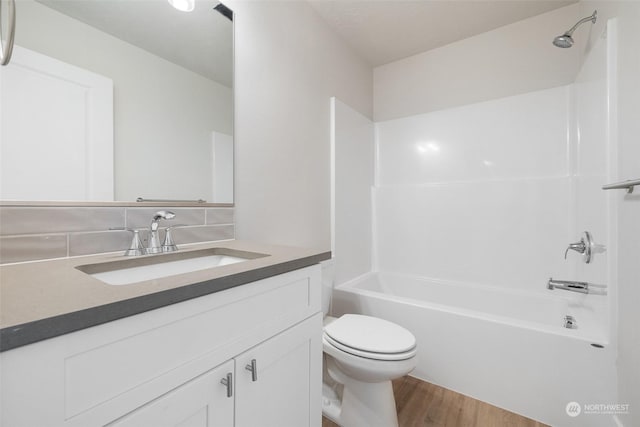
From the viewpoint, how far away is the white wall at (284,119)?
4.54 ft

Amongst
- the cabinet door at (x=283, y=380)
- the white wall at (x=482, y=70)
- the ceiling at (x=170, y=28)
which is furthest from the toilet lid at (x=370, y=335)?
the white wall at (x=482, y=70)

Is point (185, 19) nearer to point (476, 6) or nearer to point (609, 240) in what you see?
point (476, 6)

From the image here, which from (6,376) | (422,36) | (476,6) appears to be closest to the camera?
(6,376)

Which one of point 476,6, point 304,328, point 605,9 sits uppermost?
point 476,6

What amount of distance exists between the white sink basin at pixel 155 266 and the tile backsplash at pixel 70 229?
0.13 m

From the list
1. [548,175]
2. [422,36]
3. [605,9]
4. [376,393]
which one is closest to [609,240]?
[548,175]

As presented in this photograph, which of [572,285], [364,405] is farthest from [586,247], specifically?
[364,405]

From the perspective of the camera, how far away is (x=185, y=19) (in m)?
1.17

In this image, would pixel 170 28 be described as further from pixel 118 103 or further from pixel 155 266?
pixel 155 266

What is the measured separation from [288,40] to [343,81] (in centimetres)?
67

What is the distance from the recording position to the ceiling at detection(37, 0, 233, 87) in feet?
2.93

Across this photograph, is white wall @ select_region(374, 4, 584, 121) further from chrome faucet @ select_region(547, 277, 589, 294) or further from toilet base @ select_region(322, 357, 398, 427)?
toilet base @ select_region(322, 357, 398, 427)

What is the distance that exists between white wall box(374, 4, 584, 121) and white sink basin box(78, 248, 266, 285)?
6.98 ft

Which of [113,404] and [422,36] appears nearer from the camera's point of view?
[113,404]
